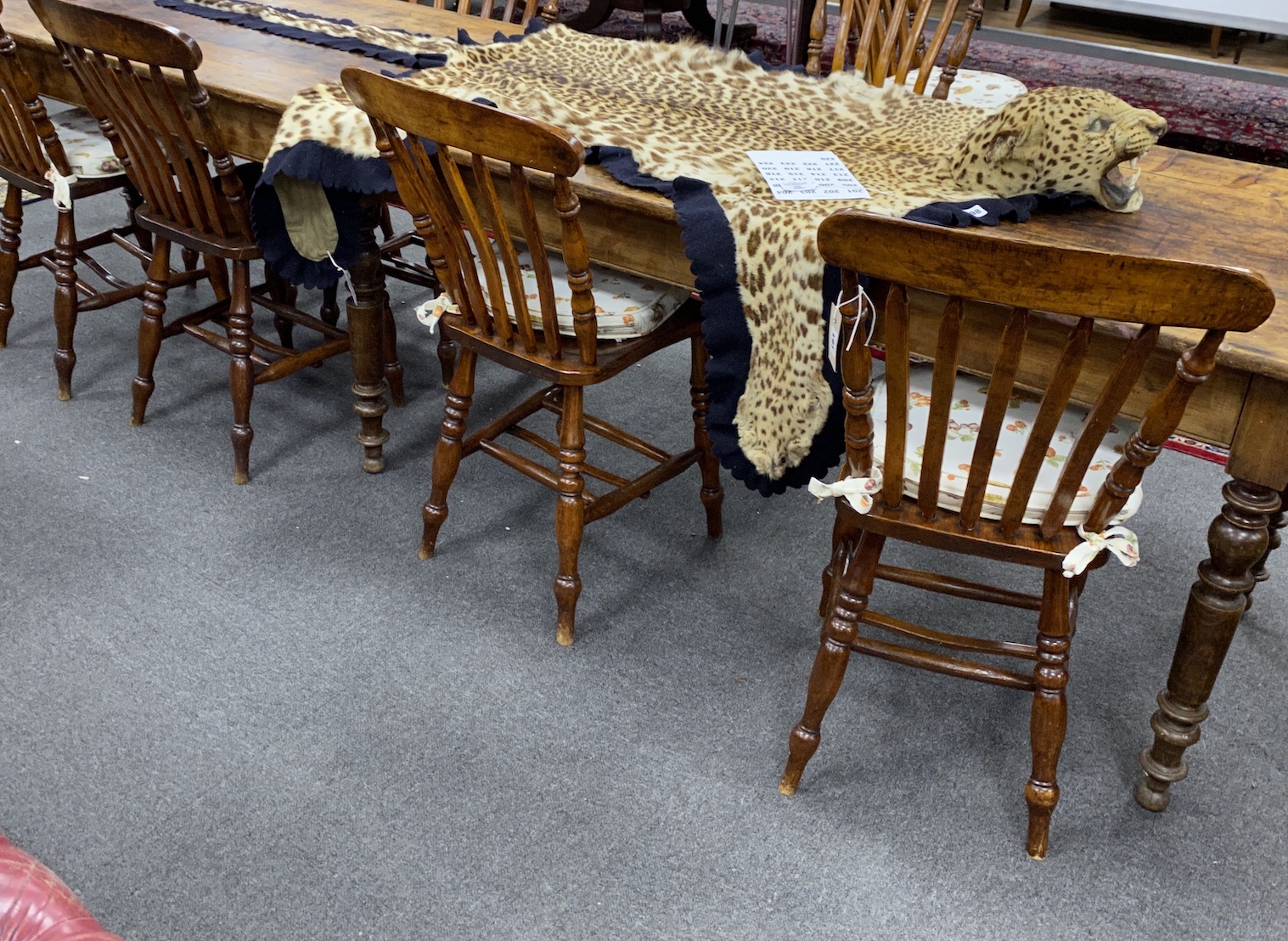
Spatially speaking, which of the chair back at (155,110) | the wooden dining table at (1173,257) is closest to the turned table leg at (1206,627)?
the wooden dining table at (1173,257)

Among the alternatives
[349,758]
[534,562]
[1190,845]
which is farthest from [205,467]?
[1190,845]

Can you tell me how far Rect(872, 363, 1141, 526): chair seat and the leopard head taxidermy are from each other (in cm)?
31

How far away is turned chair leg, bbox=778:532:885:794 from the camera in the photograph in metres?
1.59

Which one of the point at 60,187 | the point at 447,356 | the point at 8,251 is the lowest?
the point at 447,356

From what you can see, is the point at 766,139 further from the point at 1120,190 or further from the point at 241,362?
the point at 241,362

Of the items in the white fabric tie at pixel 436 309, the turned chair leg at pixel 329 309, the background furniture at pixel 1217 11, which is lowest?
the turned chair leg at pixel 329 309

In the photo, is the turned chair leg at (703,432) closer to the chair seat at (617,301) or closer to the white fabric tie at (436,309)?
the chair seat at (617,301)

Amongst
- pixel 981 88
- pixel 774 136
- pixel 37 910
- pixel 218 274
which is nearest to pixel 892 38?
pixel 981 88

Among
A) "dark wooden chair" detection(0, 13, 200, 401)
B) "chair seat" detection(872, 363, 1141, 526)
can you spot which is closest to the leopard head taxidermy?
"chair seat" detection(872, 363, 1141, 526)

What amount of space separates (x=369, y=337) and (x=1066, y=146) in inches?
54.9

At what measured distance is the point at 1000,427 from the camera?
4.45 feet

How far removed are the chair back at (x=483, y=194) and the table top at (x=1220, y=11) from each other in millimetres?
3110

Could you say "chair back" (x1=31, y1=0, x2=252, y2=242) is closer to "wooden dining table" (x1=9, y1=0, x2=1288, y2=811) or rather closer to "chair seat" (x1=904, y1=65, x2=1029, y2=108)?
"wooden dining table" (x1=9, y1=0, x2=1288, y2=811)

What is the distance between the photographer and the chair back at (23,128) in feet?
7.52
